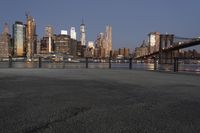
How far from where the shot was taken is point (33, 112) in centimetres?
378

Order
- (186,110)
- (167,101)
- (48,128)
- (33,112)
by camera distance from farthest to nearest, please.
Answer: (167,101) < (186,110) < (33,112) < (48,128)

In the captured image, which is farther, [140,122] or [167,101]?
[167,101]

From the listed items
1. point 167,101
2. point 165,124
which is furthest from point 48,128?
point 167,101

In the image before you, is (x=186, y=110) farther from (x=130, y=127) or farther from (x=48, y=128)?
(x=48, y=128)

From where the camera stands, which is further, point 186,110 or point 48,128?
point 186,110

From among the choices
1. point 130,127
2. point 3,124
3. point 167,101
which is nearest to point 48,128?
point 3,124

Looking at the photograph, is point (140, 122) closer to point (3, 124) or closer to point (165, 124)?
point (165, 124)

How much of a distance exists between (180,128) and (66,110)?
5.60ft

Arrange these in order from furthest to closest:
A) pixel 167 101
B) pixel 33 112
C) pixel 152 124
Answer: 1. pixel 167 101
2. pixel 33 112
3. pixel 152 124

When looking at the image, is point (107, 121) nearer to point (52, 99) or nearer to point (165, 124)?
point (165, 124)

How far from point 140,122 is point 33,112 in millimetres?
1541

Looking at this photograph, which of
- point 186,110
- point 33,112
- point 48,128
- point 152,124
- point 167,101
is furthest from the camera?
point 167,101

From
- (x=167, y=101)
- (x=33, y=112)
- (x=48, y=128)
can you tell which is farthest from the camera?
(x=167, y=101)

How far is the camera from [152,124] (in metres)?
3.14
